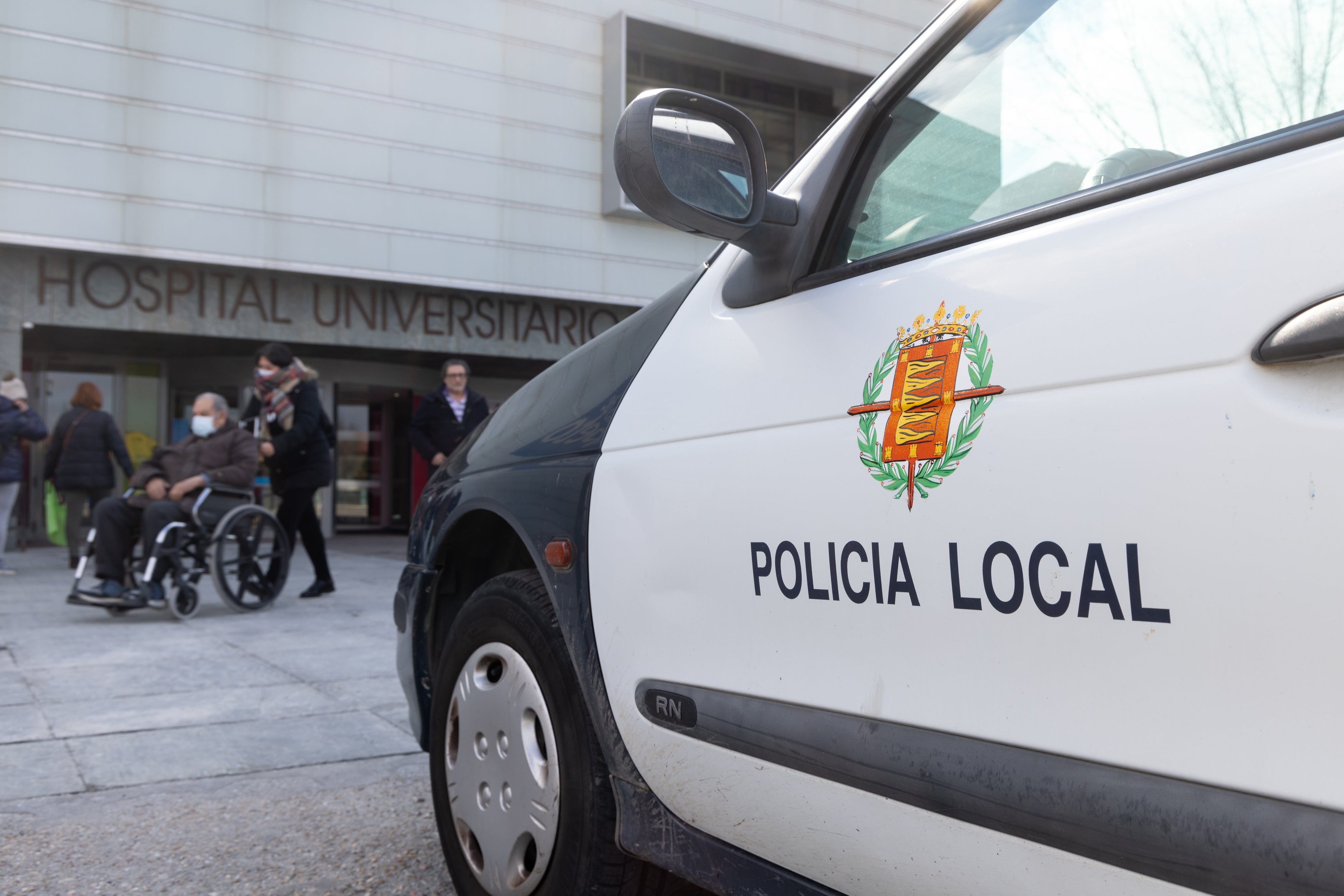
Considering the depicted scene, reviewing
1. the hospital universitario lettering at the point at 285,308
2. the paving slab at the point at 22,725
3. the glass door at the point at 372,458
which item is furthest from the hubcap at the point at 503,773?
the glass door at the point at 372,458

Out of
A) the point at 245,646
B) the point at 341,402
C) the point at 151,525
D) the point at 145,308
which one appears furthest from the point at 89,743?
the point at 341,402

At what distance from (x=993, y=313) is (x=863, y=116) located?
1.74 ft

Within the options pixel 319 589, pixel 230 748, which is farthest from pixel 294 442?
pixel 230 748

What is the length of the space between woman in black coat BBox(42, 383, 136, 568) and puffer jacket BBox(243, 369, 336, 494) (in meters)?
3.15

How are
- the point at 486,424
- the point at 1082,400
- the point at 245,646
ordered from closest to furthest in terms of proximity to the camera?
the point at 1082,400, the point at 486,424, the point at 245,646

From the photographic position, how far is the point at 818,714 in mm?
1359

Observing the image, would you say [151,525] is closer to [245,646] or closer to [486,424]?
[245,646]

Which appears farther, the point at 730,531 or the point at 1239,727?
the point at 730,531

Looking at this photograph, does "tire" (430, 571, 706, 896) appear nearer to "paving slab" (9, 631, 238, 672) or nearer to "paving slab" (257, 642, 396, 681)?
"paving slab" (257, 642, 396, 681)

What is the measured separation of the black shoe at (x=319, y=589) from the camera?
297 inches

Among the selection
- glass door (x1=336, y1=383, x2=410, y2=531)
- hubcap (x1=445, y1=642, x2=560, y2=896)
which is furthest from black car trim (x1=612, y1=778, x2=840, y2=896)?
glass door (x1=336, y1=383, x2=410, y2=531)

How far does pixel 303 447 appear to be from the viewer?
24.2ft

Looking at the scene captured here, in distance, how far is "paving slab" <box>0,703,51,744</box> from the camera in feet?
11.7

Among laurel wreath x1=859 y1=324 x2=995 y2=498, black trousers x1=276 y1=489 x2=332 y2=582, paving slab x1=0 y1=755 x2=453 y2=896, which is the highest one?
laurel wreath x1=859 y1=324 x2=995 y2=498
